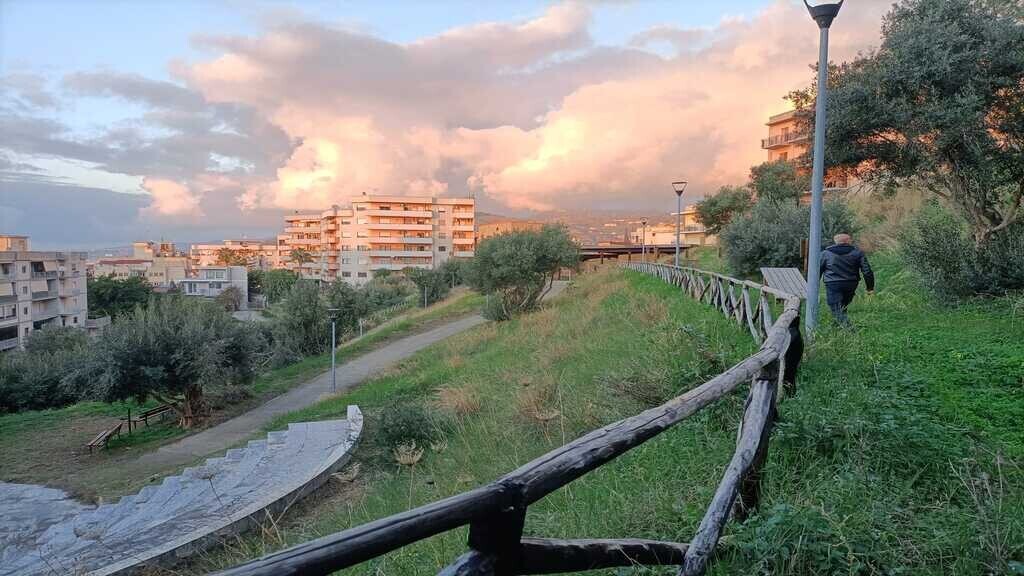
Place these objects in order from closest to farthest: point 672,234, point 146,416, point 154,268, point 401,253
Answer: point 146,416, point 672,234, point 401,253, point 154,268

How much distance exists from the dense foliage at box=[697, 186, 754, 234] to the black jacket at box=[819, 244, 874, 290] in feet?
97.2

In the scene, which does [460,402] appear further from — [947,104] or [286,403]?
[286,403]

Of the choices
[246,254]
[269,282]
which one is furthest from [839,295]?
[246,254]

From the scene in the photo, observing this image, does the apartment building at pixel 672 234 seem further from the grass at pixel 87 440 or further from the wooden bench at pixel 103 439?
the wooden bench at pixel 103 439

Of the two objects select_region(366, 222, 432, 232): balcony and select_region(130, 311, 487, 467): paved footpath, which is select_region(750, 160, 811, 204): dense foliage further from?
select_region(366, 222, 432, 232): balcony

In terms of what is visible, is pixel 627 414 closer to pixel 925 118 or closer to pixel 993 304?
pixel 993 304

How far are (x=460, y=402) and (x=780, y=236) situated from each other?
11.1m

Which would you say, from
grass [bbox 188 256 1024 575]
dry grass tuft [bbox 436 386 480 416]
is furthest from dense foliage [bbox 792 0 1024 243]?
dry grass tuft [bbox 436 386 480 416]

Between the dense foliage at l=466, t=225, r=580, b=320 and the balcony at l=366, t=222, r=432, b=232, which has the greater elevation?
the balcony at l=366, t=222, r=432, b=232

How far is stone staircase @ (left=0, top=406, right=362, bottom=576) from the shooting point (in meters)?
6.14

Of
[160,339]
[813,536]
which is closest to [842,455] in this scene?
[813,536]

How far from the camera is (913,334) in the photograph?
6.69m

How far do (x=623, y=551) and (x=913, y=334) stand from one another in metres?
6.31

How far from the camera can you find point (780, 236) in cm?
1579
